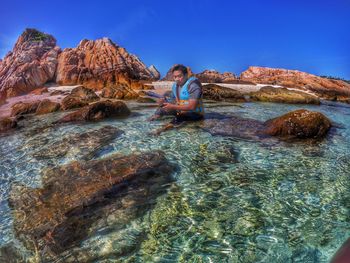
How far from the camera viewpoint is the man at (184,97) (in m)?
11.6

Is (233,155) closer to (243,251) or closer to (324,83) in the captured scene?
(243,251)

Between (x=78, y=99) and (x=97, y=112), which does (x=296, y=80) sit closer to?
(x=78, y=99)

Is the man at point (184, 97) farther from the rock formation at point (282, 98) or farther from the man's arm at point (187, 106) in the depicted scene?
the rock formation at point (282, 98)

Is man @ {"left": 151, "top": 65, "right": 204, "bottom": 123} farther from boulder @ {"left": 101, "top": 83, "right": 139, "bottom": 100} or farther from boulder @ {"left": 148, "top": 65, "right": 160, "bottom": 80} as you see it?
boulder @ {"left": 148, "top": 65, "right": 160, "bottom": 80}

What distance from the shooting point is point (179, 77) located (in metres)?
11.7

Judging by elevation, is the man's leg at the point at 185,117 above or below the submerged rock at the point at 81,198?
above

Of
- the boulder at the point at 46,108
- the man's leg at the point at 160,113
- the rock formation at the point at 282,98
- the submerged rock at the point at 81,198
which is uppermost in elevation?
the rock formation at the point at 282,98

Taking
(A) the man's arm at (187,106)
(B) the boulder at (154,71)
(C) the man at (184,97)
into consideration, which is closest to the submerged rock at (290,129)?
(A) the man's arm at (187,106)

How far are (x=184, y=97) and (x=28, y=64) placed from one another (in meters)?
32.1

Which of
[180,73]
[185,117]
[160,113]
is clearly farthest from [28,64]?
A: [180,73]

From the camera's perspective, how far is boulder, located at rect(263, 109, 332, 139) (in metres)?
10.2

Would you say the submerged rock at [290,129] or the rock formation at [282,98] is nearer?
the submerged rock at [290,129]

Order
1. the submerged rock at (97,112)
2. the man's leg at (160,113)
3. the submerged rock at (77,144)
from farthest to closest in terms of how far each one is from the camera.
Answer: the submerged rock at (97,112) → the man's leg at (160,113) → the submerged rock at (77,144)

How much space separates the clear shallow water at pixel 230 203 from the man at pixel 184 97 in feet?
6.55
